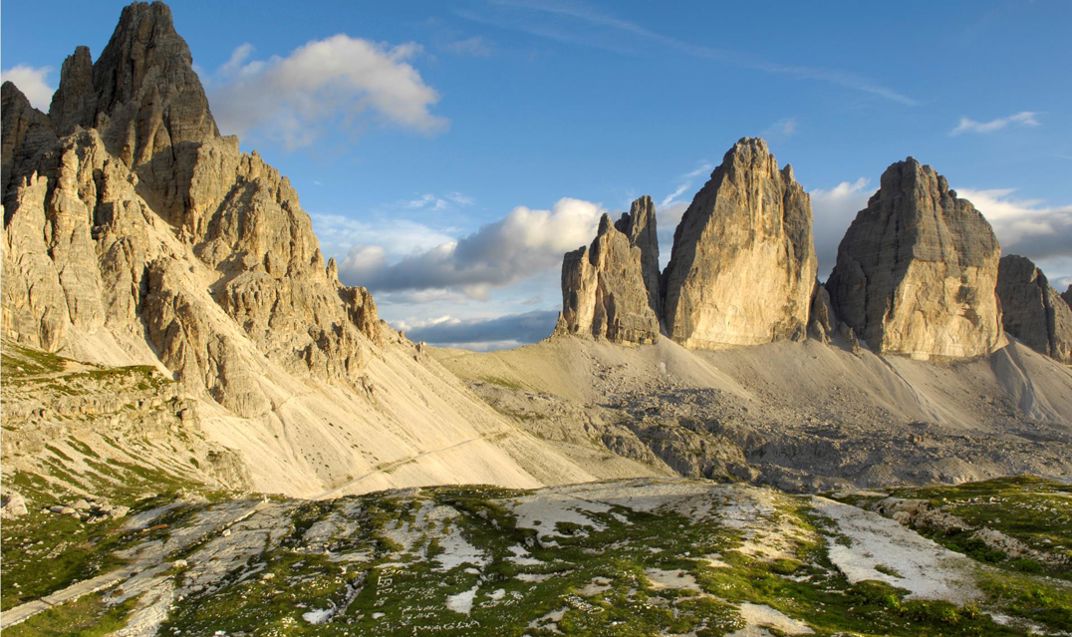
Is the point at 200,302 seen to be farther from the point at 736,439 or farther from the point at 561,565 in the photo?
the point at 736,439

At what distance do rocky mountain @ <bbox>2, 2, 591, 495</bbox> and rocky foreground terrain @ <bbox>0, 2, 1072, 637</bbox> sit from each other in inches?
16.5

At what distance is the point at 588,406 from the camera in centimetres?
17812

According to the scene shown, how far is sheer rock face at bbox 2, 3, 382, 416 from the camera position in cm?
8706

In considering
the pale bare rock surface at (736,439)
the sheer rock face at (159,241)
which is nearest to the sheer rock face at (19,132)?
the sheer rock face at (159,241)

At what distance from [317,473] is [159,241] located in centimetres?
4256

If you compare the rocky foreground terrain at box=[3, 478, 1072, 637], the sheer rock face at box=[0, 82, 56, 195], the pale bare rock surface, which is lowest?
the pale bare rock surface

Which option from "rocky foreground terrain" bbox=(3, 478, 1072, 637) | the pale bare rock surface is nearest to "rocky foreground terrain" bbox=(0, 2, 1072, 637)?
"rocky foreground terrain" bbox=(3, 478, 1072, 637)

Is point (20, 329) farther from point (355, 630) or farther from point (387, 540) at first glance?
point (355, 630)

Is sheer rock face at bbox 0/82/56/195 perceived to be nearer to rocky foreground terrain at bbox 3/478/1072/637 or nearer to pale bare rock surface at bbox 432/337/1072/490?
rocky foreground terrain at bbox 3/478/1072/637

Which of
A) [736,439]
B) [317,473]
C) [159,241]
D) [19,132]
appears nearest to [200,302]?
[159,241]

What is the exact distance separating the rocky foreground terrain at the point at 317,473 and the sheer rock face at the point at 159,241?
1.25 feet

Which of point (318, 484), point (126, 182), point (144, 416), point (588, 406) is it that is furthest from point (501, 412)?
point (144, 416)

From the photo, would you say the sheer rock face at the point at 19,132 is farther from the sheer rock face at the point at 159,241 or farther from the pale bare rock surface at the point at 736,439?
the pale bare rock surface at the point at 736,439

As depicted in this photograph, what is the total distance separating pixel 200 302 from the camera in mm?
100000
